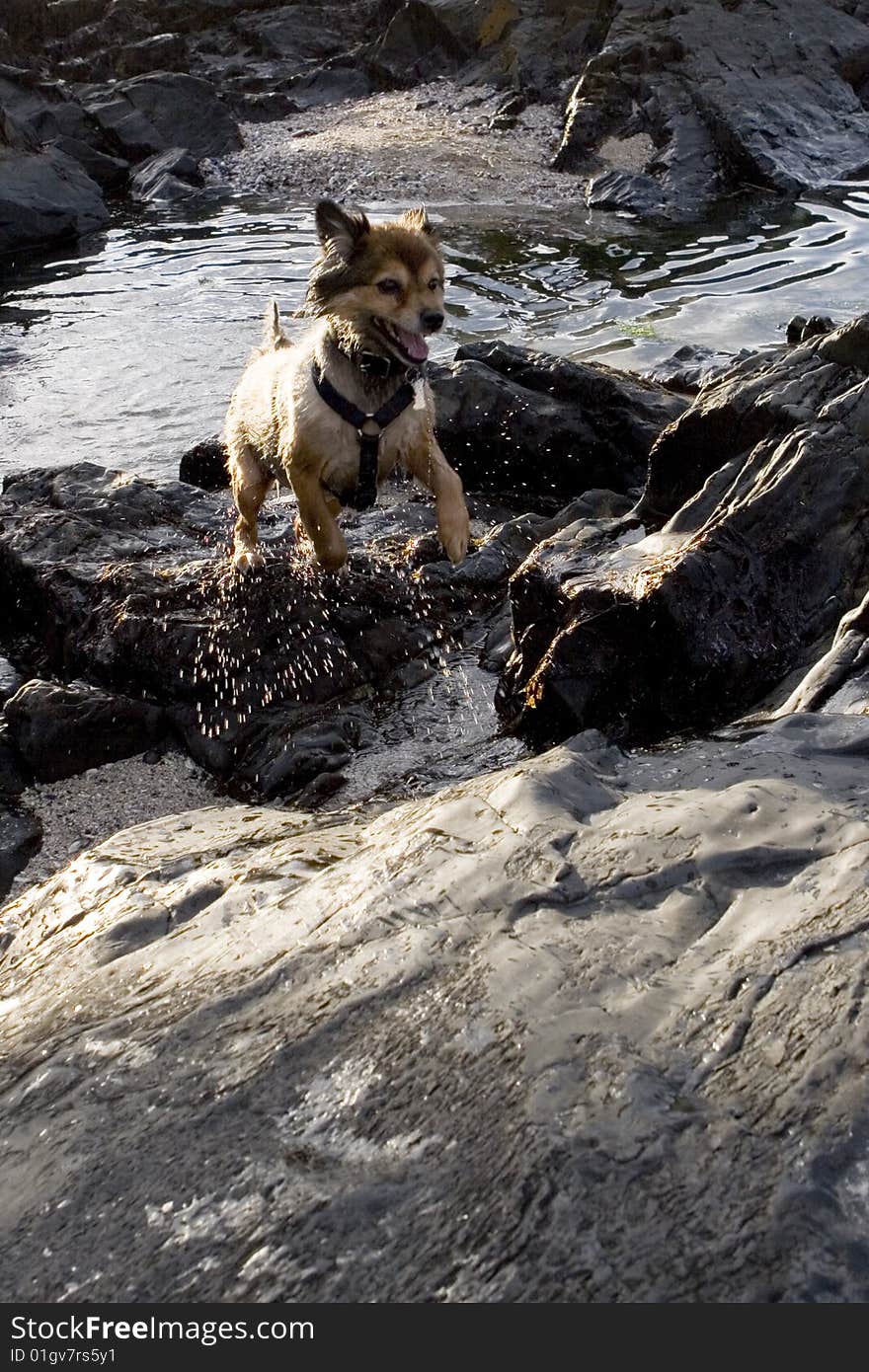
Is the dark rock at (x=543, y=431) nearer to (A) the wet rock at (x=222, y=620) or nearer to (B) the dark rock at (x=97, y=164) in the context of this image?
(A) the wet rock at (x=222, y=620)

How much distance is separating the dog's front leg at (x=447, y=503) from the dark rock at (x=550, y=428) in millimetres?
1868

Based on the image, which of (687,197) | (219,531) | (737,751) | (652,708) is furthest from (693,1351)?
(687,197)

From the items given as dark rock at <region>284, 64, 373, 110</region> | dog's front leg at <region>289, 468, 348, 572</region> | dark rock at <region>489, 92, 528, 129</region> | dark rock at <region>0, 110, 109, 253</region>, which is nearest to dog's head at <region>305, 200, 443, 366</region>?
dog's front leg at <region>289, 468, 348, 572</region>

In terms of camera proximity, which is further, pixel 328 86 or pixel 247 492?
pixel 328 86

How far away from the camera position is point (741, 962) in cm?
227

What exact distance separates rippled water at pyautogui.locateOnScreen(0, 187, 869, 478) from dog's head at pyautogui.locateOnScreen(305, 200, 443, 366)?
3.11 m

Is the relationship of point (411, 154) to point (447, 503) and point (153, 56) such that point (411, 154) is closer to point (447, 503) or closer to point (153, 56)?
point (153, 56)

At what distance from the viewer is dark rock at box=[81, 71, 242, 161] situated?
62.7 ft

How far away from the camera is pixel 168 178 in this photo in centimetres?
1748

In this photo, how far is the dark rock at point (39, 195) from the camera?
49.4ft

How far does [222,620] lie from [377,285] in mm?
1574

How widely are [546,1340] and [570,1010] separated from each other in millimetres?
600

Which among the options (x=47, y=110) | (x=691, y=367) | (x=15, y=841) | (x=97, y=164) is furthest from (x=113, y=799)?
(x=47, y=110)

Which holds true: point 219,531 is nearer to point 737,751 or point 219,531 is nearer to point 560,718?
point 560,718
